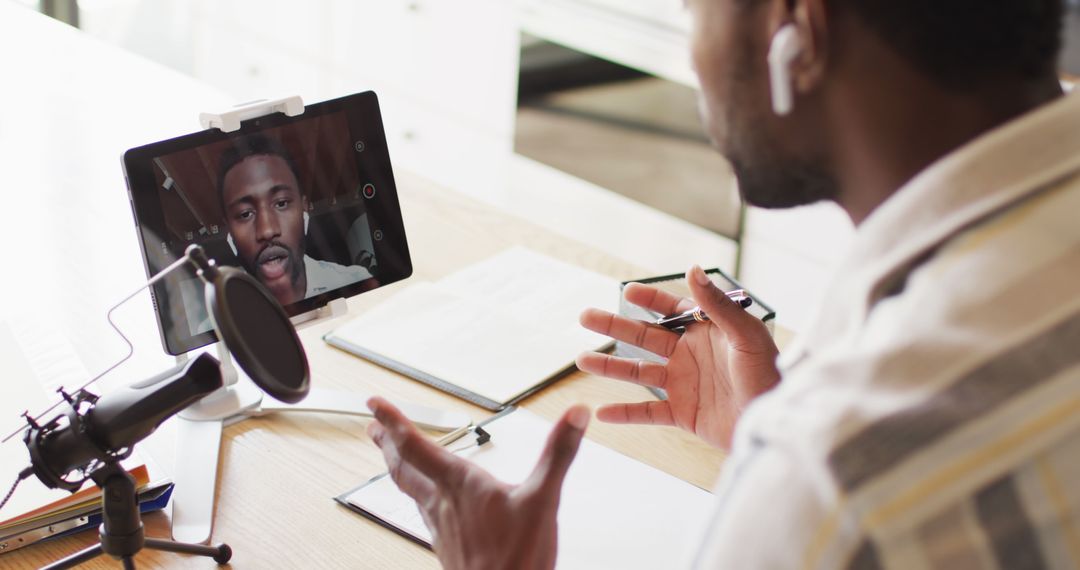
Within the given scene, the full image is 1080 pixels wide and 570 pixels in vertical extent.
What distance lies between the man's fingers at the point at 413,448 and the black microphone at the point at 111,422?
0.18 meters

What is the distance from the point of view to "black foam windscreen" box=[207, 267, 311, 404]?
926mm

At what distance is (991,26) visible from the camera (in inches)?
28.4

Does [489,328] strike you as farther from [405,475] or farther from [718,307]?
[405,475]

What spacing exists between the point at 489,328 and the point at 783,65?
0.78 metres

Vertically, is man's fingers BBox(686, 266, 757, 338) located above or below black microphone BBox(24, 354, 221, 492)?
above

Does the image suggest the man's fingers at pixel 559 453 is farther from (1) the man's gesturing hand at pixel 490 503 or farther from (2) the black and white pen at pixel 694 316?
(2) the black and white pen at pixel 694 316

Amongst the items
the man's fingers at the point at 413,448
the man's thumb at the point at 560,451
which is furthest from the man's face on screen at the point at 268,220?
the man's thumb at the point at 560,451

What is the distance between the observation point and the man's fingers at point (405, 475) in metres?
0.92

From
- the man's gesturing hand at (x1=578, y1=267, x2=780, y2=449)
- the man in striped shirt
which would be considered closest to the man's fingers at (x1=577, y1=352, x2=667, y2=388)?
the man's gesturing hand at (x1=578, y1=267, x2=780, y2=449)

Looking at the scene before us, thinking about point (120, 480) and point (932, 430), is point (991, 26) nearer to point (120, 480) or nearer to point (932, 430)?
point (932, 430)

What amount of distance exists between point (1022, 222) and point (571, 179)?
2.65 metres

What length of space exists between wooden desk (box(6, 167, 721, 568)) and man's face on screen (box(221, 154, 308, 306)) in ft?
0.53

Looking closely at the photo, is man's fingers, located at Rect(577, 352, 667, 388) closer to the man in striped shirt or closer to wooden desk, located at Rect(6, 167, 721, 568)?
wooden desk, located at Rect(6, 167, 721, 568)

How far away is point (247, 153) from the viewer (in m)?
1.22
